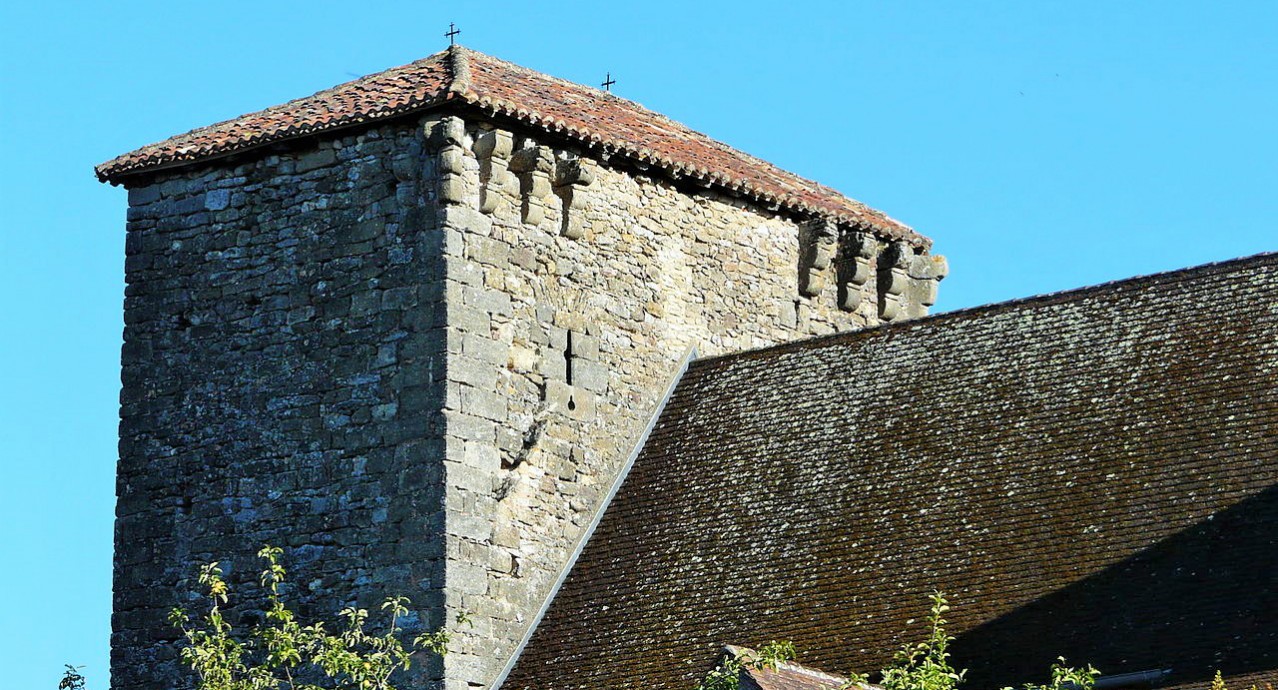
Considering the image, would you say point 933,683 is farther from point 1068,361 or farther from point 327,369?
point 327,369

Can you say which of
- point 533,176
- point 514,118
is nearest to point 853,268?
point 533,176

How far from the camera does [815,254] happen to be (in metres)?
24.6

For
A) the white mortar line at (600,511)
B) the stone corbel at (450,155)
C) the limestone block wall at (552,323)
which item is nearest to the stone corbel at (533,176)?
the limestone block wall at (552,323)

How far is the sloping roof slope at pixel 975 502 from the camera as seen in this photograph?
1853 cm

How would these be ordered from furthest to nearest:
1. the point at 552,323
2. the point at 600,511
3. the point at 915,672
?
the point at 600,511 < the point at 552,323 < the point at 915,672

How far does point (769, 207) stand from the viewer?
79.8ft

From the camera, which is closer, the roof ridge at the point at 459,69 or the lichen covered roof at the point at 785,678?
the lichen covered roof at the point at 785,678

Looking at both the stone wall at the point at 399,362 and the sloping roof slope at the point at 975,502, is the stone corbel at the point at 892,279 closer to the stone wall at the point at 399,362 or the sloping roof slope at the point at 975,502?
the stone wall at the point at 399,362

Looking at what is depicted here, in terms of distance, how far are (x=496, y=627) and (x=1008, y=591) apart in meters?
4.15

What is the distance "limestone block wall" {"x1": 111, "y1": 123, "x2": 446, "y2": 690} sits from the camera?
2106 centimetres

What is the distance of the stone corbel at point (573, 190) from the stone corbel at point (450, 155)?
1093mm

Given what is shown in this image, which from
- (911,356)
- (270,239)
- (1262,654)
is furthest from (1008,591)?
(270,239)

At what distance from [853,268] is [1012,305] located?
10.1 ft

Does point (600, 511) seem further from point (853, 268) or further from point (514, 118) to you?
point (853, 268)
